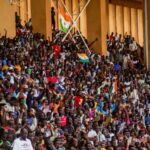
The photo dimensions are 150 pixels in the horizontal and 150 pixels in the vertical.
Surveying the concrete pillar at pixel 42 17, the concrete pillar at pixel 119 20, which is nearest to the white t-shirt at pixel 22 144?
the concrete pillar at pixel 42 17

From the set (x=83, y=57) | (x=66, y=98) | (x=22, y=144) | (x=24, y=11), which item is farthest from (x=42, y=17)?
(x=22, y=144)

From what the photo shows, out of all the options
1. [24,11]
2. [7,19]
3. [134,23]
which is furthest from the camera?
[134,23]

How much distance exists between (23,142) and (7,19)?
1058cm

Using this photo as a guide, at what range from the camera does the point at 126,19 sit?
3666 cm

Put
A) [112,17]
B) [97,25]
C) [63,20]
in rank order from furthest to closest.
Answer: [112,17] → [97,25] → [63,20]

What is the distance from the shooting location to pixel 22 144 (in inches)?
475

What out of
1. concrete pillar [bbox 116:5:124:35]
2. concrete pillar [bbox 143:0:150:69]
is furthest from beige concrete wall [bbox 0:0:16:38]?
concrete pillar [bbox 116:5:124:35]

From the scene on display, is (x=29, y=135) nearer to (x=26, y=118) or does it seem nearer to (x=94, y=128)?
(x=26, y=118)

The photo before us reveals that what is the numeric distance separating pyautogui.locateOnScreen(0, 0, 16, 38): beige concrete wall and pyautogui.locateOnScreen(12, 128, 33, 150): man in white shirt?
9.96 metres

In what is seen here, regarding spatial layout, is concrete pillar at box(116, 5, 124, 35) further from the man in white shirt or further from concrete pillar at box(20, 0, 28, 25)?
the man in white shirt

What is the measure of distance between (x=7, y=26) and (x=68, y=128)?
7.87 m

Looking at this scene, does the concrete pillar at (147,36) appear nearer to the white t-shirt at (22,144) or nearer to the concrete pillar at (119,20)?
the concrete pillar at (119,20)

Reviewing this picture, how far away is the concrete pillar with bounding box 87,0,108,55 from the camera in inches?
1046

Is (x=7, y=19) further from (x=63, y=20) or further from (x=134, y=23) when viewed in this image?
(x=134, y=23)
